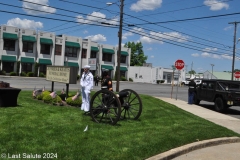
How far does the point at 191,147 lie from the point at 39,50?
1907 inches

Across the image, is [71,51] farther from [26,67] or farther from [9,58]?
[9,58]

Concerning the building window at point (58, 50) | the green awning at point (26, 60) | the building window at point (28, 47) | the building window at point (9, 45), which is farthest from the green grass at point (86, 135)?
the building window at point (58, 50)

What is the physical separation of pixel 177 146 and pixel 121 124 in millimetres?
2109

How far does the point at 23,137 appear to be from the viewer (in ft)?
20.4

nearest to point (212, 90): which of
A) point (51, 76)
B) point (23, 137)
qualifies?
point (51, 76)

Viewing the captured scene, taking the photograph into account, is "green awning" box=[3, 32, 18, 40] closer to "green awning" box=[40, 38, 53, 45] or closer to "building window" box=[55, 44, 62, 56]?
"green awning" box=[40, 38, 53, 45]

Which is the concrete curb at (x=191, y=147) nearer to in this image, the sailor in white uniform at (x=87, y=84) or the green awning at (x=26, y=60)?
the sailor in white uniform at (x=87, y=84)

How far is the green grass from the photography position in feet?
18.6

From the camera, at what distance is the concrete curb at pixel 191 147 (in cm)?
607

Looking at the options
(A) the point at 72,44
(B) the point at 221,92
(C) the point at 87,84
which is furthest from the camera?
(A) the point at 72,44

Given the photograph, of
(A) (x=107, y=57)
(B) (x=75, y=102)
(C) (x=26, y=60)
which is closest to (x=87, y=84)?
(B) (x=75, y=102)

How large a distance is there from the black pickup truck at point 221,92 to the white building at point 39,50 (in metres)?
26.4

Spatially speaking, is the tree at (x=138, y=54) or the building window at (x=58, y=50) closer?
the building window at (x=58, y=50)

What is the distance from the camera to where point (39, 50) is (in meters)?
52.3
